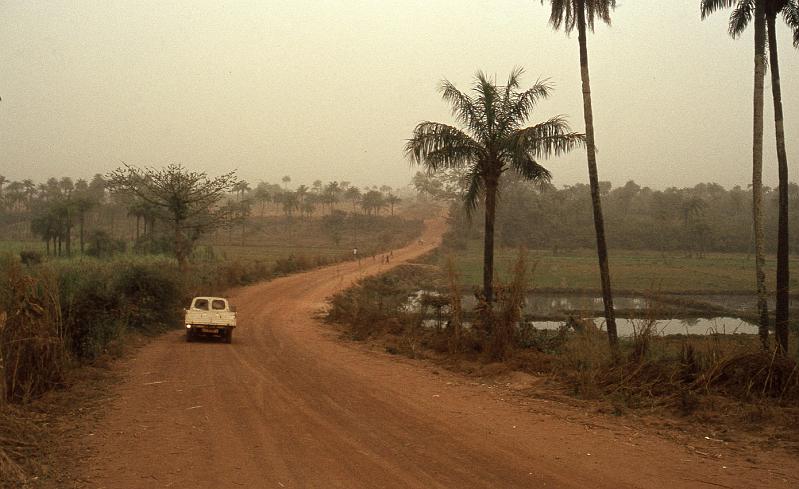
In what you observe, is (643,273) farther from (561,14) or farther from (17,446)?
(17,446)

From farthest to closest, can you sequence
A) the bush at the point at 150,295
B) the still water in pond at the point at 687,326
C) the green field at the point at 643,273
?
the green field at the point at 643,273
the still water in pond at the point at 687,326
the bush at the point at 150,295

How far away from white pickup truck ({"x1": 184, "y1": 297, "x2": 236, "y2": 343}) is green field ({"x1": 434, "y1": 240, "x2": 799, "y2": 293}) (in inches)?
773

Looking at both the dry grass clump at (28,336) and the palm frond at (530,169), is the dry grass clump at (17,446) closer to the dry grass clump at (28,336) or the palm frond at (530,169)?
the dry grass clump at (28,336)

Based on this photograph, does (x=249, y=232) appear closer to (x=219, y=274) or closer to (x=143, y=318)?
(x=219, y=274)

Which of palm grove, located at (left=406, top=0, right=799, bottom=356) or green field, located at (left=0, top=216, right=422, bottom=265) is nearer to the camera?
palm grove, located at (left=406, top=0, right=799, bottom=356)

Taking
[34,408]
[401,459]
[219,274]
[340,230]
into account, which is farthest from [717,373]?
[340,230]

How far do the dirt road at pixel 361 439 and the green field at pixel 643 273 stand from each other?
2330 centimetres

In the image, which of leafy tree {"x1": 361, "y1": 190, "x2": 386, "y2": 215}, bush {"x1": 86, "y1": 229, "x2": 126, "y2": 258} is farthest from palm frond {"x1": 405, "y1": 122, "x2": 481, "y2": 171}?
leafy tree {"x1": 361, "y1": 190, "x2": 386, "y2": 215}

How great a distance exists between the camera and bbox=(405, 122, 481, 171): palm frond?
16.9 m

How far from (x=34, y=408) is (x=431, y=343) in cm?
931

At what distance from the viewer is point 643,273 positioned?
54.2 meters

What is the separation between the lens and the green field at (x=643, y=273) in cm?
4531

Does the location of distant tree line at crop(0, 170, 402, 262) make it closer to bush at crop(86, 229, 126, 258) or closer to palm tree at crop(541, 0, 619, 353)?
bush at crop(86, 229, 126, 258)

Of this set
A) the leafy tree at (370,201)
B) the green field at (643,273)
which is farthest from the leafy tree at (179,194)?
the leafy tree at (370,201)
